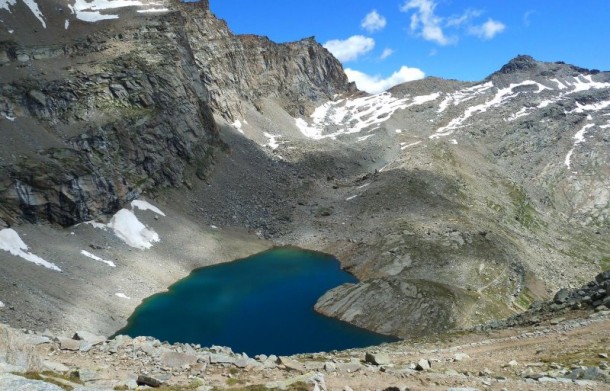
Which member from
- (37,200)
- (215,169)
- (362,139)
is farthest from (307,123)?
(37,200)

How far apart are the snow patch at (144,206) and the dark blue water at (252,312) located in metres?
15.0

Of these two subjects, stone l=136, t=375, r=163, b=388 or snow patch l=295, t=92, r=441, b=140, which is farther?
snow patch l=295, t=92, r=441, b=140

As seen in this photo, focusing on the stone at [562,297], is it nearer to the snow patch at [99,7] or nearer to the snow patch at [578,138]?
the snow patch at [99,7]

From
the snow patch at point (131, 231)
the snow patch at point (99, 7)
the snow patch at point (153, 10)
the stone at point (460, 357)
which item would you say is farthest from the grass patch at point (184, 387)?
the snow patch at point (153, 10)

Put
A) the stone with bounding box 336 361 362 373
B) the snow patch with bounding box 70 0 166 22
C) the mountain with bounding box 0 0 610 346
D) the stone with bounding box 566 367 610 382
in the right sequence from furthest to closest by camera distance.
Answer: the snow patch with bounding box 70 0 166 22
the mountain with bounding box 0 0 610 346
the stone with bounding box 336 361 362 373
the stone with bounding box 566 367 610 382

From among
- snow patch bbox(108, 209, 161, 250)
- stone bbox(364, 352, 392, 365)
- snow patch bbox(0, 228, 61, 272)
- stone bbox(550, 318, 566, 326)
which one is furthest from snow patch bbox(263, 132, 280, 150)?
stone bbox(364, 352, 392, 365)

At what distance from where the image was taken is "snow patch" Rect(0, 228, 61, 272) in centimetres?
5409

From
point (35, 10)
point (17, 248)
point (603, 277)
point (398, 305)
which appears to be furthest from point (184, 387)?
point (35, 10)

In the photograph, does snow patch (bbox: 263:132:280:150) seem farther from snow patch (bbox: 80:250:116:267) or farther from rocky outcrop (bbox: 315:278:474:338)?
rocky outcrop (bbox: 315:278:474:338)

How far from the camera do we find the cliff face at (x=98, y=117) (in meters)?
66.0

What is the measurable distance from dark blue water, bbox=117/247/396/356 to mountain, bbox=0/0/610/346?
8.59ft

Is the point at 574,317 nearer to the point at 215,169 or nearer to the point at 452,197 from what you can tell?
the point at 452,197

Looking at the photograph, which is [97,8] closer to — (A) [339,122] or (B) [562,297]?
(A) [339,122]

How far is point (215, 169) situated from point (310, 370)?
289ft
